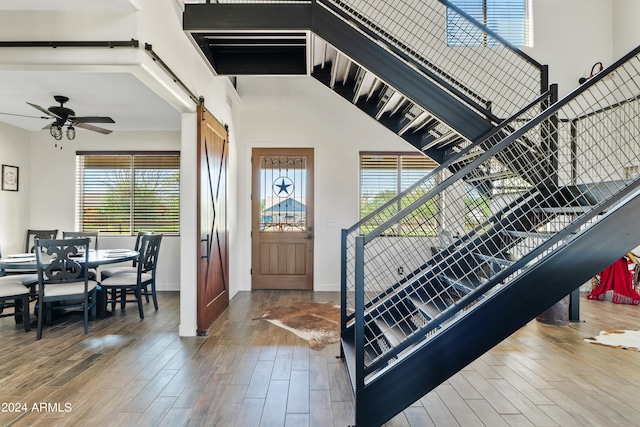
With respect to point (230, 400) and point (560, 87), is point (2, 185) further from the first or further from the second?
point (560, 87)

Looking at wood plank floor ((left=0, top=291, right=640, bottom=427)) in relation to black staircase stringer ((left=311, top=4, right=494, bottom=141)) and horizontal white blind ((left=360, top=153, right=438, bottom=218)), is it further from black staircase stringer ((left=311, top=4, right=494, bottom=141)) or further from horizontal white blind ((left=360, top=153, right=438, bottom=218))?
horizontal white blind ((left=360, top=153, right=438, bottom=218))

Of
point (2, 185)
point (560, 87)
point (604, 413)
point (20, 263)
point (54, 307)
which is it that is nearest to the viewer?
point (604, 413)

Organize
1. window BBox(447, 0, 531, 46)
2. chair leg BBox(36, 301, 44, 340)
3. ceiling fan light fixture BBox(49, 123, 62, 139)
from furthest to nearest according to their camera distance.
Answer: window BBox(447, 0, 531, 46) → ceiling fan light fixture BBox(49, 123, 62, 139) → chair leg BBox(36, 301, 44, 340)

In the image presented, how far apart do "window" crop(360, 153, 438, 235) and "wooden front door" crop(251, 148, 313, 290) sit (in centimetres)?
94

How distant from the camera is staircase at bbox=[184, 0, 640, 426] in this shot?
6.68 feet

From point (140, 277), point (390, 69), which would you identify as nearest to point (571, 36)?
point (390, 69)

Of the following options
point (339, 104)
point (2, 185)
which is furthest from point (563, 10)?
point (2, 185)

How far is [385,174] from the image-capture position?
6199 mm

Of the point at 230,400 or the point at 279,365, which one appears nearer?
the point at 230,400

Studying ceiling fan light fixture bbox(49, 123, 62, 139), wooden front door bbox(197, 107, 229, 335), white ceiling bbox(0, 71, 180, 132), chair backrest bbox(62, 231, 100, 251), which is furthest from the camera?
chair backrest bbox(62, 231, 100, 251)

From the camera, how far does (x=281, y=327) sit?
413cm

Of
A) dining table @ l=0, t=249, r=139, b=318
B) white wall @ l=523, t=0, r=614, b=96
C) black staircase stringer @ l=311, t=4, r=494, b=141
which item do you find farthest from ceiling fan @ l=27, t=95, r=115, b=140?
white wall @ l=523, t=0, r=614, b=96

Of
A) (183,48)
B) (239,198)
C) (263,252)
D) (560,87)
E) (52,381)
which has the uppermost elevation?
(560,87)

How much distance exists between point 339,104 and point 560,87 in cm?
378
